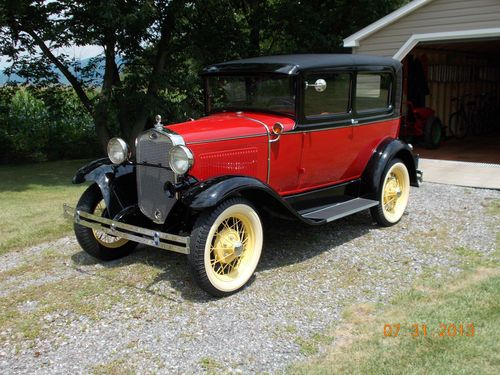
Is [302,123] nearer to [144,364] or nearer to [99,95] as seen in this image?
[144,364]

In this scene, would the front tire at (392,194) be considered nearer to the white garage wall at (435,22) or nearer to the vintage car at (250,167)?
the vintage car at (250,167)

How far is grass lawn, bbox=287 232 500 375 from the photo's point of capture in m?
2.73

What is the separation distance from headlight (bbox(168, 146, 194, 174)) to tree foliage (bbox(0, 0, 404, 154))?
561 cm

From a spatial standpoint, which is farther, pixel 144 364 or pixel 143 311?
pixel 143 311

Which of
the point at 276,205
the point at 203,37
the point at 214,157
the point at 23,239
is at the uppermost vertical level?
the point at 203,37

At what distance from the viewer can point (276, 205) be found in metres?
4.05

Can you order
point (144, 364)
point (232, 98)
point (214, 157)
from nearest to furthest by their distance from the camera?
point (144, 364) < point (214, 157) < point (232, 98)

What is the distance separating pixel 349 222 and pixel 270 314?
2.42 meters

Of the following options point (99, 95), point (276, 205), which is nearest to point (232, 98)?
point (276, 205)

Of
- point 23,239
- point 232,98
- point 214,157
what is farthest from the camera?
point 23,239

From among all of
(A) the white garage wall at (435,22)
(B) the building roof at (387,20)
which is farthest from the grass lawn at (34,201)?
(A) the white garage wall at (435,22)

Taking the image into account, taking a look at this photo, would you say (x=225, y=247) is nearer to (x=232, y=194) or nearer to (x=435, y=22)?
(x=232, y=194)

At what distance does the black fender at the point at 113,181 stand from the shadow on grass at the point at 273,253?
1.89 feet

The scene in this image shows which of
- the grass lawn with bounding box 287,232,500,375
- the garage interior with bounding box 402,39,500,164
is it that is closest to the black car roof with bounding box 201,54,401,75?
the grass lawn with bounding box 287,232,500,375
